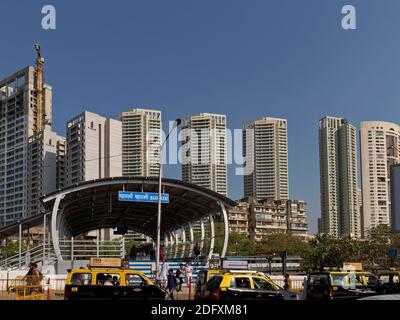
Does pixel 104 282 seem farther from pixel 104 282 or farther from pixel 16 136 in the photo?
pixel 16 136

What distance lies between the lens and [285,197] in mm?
180250

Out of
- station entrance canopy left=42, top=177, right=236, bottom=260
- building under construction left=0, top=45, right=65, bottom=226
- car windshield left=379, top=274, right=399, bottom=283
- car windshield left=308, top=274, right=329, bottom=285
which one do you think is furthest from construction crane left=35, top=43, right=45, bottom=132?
car windshield left=308, top=274, right=329, bottom=285

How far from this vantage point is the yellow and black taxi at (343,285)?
18.8 metres

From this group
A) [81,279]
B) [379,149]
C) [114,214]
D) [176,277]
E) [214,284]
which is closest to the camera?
[214,284]

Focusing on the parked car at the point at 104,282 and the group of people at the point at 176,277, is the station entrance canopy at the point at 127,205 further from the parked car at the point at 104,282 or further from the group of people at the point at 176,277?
the parked car at the point at 104,282

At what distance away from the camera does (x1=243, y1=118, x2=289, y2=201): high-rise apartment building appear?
121 meters

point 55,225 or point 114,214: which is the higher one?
point 114,214

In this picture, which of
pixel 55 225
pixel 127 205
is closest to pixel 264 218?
pixel 127 205

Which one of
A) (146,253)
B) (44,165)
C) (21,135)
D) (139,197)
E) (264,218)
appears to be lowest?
(146,253)

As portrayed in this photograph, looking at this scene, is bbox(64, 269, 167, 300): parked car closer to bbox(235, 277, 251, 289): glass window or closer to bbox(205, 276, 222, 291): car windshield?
bbox(205, 276, 222, 291): car windshield

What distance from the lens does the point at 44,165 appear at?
144m

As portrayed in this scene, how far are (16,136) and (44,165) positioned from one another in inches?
512
